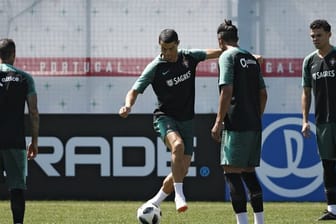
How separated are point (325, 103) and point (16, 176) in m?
4.13

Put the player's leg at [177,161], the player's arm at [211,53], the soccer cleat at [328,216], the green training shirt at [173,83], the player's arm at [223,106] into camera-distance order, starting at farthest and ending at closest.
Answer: the soccer cleat at [328,216]
the player's arm at [211,53]
the green training shirt at [173,83]
the player's leg at [177,161]
the player's arm at [223,106]

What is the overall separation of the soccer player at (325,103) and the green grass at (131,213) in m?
0.54

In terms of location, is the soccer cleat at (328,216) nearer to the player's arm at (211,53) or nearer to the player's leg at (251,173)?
the player's leg at (251,173)

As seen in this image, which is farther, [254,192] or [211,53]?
[211,53]

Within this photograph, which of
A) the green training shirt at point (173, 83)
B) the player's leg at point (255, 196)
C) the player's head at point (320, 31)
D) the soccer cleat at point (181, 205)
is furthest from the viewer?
the player's head at point (320, 31)

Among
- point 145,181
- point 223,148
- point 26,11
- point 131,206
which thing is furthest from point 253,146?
point 26,11

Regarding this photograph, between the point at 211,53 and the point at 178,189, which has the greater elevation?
the point at 211,53

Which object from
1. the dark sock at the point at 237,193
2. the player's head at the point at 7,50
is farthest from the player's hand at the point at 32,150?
the dark sock at the point at 237,193

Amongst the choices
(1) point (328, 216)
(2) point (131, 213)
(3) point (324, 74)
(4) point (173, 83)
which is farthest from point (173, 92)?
(2) point (131, 213)

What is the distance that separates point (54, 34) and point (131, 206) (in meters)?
3.43

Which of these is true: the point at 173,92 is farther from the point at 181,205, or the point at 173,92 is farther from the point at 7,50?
the point at 7,50

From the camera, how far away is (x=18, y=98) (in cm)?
1031

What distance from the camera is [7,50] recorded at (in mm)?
10219

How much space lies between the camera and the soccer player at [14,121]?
10281mm
